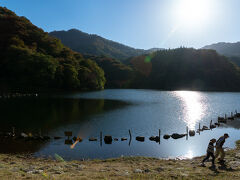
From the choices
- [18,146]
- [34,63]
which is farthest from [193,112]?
[34,63]

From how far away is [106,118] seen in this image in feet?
140

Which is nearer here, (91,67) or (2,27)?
(2,27)

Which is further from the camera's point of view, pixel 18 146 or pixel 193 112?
pixel 193 112

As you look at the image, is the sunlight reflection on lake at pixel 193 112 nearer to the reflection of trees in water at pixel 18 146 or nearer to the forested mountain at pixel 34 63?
the reflection of trees in water at pixel 18 146

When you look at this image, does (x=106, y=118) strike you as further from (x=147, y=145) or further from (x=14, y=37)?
(x=14, y=37)

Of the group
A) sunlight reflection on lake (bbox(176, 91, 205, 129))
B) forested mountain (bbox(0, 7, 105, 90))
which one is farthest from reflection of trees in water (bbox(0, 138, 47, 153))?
forested mountain (bbox(0, 7, 105, 90))

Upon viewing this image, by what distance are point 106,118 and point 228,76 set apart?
176 m

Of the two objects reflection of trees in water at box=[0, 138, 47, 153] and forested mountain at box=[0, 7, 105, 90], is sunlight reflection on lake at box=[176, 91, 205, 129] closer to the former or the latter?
reflection of trees in water at box=[0, 138, 47, 153]

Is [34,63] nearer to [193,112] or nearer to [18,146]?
[193,112]

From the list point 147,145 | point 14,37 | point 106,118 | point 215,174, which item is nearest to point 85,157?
point 147,145

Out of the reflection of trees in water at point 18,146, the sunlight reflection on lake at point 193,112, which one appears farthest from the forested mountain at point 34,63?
the reflection of trees in water at point 18,146

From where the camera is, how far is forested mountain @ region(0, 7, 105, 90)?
9306cm

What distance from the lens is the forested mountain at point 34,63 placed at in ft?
305

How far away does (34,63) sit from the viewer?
308 ft
